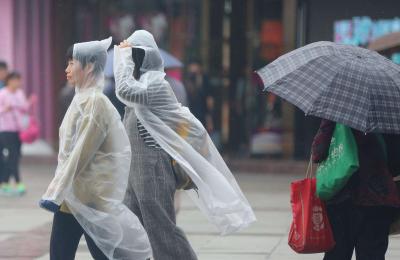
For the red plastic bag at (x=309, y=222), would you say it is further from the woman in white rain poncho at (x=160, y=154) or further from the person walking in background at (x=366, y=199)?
the woman in white rain poncho at (x=160, y=154)

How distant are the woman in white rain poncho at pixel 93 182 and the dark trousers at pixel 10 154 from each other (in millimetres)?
7106

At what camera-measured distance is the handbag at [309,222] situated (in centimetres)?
568

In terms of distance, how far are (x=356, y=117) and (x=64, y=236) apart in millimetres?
1878

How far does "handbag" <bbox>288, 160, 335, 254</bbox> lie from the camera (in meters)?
5.68

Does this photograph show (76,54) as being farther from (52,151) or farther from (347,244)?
(52,151)

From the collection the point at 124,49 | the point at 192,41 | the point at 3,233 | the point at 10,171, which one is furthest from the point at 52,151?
the point at 124,49

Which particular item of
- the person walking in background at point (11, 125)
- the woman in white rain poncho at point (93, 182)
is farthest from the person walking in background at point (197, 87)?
the woman in white rain poncho at point (93, 182)

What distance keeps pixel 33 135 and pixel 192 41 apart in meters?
4.45

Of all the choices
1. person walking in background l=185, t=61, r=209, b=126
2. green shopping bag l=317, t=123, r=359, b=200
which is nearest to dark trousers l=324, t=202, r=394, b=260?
green shopping bag l=317, t=123, r=359, b=200

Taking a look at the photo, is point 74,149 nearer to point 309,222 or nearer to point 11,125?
point 309,222

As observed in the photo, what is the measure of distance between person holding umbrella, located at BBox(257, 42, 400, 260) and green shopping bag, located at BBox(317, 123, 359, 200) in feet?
0.17

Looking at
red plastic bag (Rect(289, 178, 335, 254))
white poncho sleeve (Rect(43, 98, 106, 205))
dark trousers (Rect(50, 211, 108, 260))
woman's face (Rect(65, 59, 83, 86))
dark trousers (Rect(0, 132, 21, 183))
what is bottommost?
dark trousers (Rect(0, 132, 21, 183))

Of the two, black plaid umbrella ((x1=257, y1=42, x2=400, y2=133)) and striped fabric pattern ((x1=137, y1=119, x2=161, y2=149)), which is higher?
black plaid umbrella ((x1=257, y1=42, x2=400, y2=133))

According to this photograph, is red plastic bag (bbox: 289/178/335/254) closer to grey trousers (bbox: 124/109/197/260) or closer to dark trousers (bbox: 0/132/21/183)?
grey trousers (bbox: 124/109/197/260)
